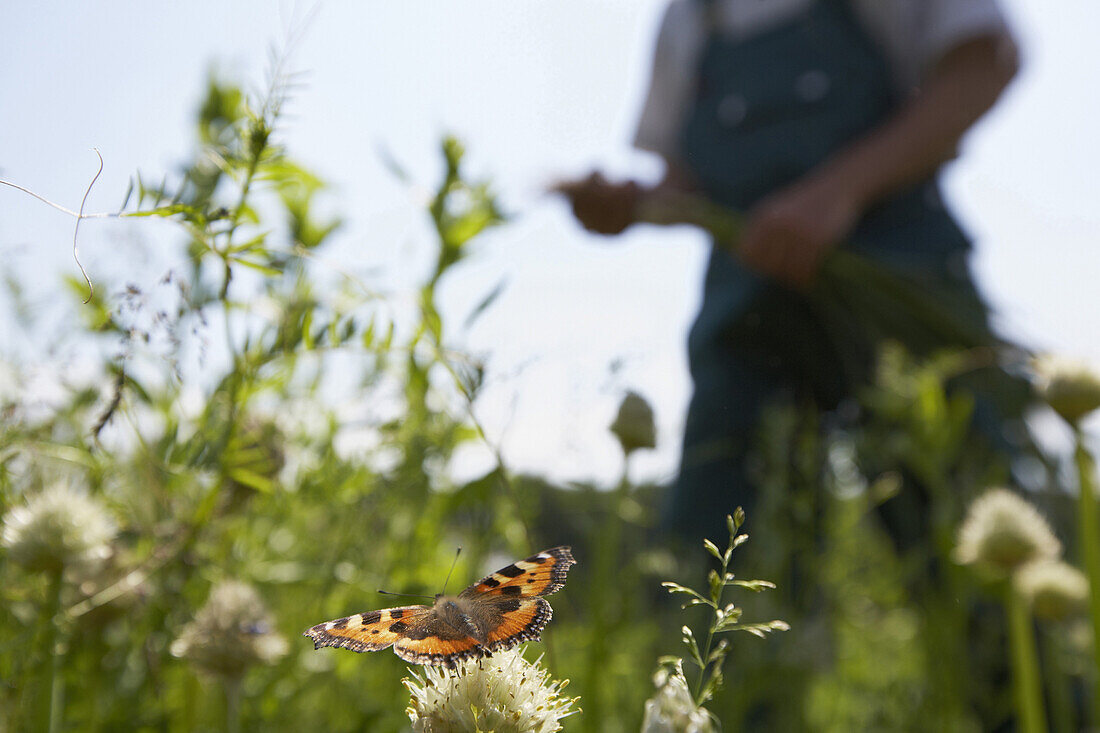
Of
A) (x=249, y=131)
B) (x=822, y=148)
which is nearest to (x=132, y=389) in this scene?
(x=249, y=131)

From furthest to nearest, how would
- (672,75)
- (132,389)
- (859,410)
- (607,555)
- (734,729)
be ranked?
(672,75), (859,410), (607,555), (734,729), (132,389)

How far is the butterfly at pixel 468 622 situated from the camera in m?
0.26

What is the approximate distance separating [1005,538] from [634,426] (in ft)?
1.20

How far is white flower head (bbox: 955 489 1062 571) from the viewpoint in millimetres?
720

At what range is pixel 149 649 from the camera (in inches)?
22.3

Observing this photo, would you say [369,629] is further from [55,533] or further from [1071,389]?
[1071,389]

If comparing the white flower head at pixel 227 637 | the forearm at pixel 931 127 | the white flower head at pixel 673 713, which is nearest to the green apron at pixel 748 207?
the forearm at pixel 931 127

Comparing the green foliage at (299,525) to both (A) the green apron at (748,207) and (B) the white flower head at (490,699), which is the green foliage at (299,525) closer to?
(B) the white flower head at (490,699)

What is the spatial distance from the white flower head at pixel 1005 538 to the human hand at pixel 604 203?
73cm

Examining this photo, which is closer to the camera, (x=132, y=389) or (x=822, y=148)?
(x=132, y=389)

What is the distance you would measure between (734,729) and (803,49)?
4.09 feet

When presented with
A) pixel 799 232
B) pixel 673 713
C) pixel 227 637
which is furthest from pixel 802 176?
pixel 673 713

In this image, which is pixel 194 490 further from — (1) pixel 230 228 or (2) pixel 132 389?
(1) pixel 230 228

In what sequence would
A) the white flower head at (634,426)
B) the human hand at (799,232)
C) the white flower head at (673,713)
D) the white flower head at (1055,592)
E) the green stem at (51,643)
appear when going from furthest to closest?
the human hand at (799,232), the white flower head at (1055,592), the white flower head at (634,426), the green stem at (51,643), the white flower head at (673,713)
